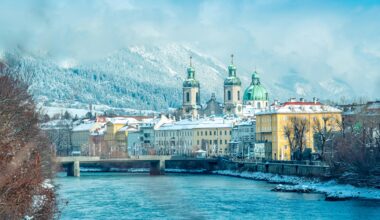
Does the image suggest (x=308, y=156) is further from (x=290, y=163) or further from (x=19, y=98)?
(x=19, y=98)

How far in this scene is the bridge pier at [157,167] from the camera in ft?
258

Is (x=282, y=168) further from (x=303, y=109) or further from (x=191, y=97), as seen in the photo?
(x=191, y=97)

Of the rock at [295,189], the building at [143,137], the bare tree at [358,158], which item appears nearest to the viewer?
the bare tree at [358,158]

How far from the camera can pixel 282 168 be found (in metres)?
63.1

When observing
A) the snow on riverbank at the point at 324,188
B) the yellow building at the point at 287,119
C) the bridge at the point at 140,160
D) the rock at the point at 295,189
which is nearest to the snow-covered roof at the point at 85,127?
the bridge at the point at 140,160

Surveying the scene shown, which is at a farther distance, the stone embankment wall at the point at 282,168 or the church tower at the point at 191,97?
the church tower at the point at 191,97

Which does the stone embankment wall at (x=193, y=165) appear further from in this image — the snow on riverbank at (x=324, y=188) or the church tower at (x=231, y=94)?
the church tower at (x=231, y=94)

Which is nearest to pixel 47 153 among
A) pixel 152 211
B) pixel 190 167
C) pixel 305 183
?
pixel 152 211

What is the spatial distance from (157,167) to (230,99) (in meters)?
51.8

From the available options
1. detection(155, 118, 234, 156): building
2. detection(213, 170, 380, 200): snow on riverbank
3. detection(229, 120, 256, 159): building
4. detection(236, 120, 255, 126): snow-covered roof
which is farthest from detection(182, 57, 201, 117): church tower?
detection(213, 170, 380, 200): snow on riverbank

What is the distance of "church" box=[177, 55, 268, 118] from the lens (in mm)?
128875

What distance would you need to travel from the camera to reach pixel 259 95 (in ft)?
424

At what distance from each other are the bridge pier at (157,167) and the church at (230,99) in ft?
146

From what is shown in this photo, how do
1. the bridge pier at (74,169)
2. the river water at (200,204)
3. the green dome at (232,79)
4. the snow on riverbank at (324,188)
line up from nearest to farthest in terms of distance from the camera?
the river water at (200,204)
the snow on riverbank at (324,188)
the bridge pier at (74,169)
the green dome at (232,79)
